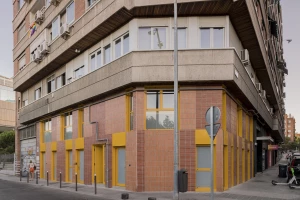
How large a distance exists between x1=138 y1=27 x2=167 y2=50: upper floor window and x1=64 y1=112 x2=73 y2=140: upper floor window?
33.1 ft

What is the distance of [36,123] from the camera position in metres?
31.0

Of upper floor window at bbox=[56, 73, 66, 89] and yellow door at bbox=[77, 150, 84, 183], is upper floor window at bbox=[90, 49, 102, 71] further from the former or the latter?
yellow door at bbox=[77, 150, 84, 183]

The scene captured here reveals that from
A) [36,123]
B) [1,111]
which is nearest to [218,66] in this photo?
[36,123]

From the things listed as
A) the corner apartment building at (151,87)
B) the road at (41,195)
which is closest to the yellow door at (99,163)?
the corner apartment building at (151,87)

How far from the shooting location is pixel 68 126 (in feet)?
81.0

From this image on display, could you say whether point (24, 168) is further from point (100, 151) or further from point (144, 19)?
point (144, 19)

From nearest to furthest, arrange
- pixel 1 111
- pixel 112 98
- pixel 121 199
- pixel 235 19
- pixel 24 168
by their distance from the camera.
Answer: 1. pixel 121 199
2. pixel 235 19
3. pixel 112 98
4. pixel 24 168
5. pixel 1 111

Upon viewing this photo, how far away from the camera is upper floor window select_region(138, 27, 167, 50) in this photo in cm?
1623

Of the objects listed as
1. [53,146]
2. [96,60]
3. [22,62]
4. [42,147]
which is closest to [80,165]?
[53,146]

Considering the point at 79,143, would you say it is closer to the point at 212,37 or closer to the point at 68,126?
the point at 68,126

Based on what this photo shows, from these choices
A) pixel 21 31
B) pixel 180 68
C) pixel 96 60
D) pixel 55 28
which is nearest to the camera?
pixel 180 68

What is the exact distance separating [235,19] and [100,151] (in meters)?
10.0

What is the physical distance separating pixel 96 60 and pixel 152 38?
5099 millimetres

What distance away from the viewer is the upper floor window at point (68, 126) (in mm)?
24342
